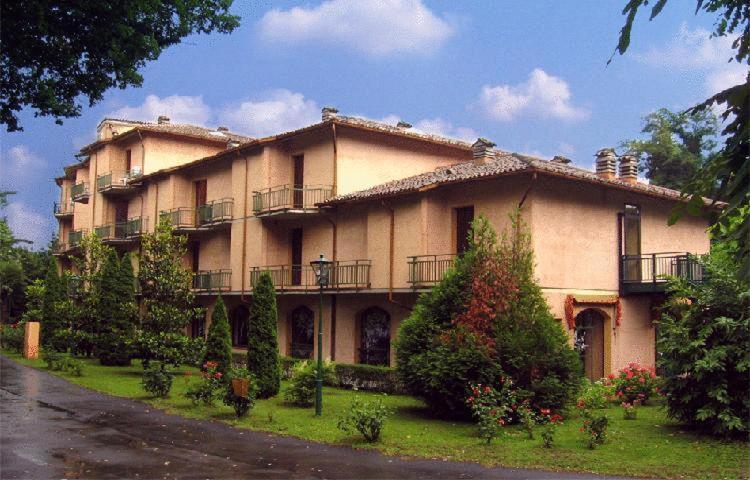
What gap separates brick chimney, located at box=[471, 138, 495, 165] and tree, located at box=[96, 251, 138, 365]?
16.8 metres

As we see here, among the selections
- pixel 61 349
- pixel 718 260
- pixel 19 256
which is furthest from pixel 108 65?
pixel 19 256

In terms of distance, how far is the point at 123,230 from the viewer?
43812 mm

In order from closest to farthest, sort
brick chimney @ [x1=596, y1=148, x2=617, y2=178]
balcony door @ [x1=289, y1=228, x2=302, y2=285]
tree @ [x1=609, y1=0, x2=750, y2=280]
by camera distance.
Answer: tree @ [x1=609, y1=0, x2=750, y2=280] → brick chimney @ [x1=596, y1=148, x2=617, y2=178] → balcony door @ [x1=289, y1=228, x2=302, y2=285]

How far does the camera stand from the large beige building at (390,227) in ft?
75.6

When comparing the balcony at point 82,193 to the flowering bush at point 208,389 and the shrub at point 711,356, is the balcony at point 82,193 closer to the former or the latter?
the flowering bush at point 208,389

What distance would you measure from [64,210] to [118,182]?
1485 centimetres

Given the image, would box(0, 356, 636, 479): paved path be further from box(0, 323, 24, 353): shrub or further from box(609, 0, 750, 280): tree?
box(0, 323, 24, 353): shrub

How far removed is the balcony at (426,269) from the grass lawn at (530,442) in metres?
4.29

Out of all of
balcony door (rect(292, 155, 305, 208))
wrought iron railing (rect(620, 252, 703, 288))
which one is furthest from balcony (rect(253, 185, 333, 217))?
wrought iron railing (rect(620, 252, 703, 288))

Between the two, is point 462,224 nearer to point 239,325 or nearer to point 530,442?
point 530,442

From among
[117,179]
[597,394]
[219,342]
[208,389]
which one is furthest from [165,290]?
[117,179]

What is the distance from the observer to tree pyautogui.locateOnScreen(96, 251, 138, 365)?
32.8 meters

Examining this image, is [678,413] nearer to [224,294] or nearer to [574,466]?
[574,466]

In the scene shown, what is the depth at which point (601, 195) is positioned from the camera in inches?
944
